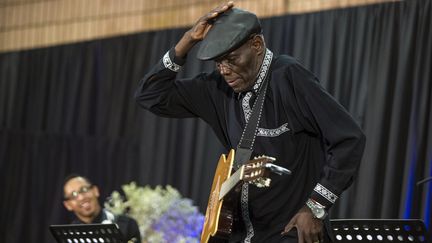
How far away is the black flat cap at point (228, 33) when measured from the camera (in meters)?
4.04

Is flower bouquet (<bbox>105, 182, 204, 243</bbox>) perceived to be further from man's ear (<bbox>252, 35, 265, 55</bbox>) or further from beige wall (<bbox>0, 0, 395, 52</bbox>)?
man's ear (<bbox>252, 35, 265, 55</bbox>)

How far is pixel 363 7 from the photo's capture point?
870cm

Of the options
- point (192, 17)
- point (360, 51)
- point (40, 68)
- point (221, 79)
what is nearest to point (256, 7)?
point (192, 17)

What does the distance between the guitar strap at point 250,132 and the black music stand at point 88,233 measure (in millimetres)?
2343

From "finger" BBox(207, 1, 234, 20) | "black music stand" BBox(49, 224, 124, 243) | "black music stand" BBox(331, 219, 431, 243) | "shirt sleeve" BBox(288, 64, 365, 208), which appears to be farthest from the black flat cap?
"black music stand" BBox(49, 224, 124, 243)

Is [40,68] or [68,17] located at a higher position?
[68,17]

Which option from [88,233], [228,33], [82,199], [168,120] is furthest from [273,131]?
[168,120]

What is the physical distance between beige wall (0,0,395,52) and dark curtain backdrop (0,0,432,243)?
17 cm

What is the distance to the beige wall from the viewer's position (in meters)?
10.5

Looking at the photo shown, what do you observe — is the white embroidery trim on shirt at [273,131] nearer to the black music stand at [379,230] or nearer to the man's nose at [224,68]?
the man's nose at [224,68]

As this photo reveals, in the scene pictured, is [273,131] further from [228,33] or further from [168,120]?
[168,120]

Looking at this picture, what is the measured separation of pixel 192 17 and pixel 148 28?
2.80 feet

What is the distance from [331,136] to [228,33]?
0.70 metres

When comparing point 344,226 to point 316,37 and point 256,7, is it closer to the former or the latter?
point 316,37
